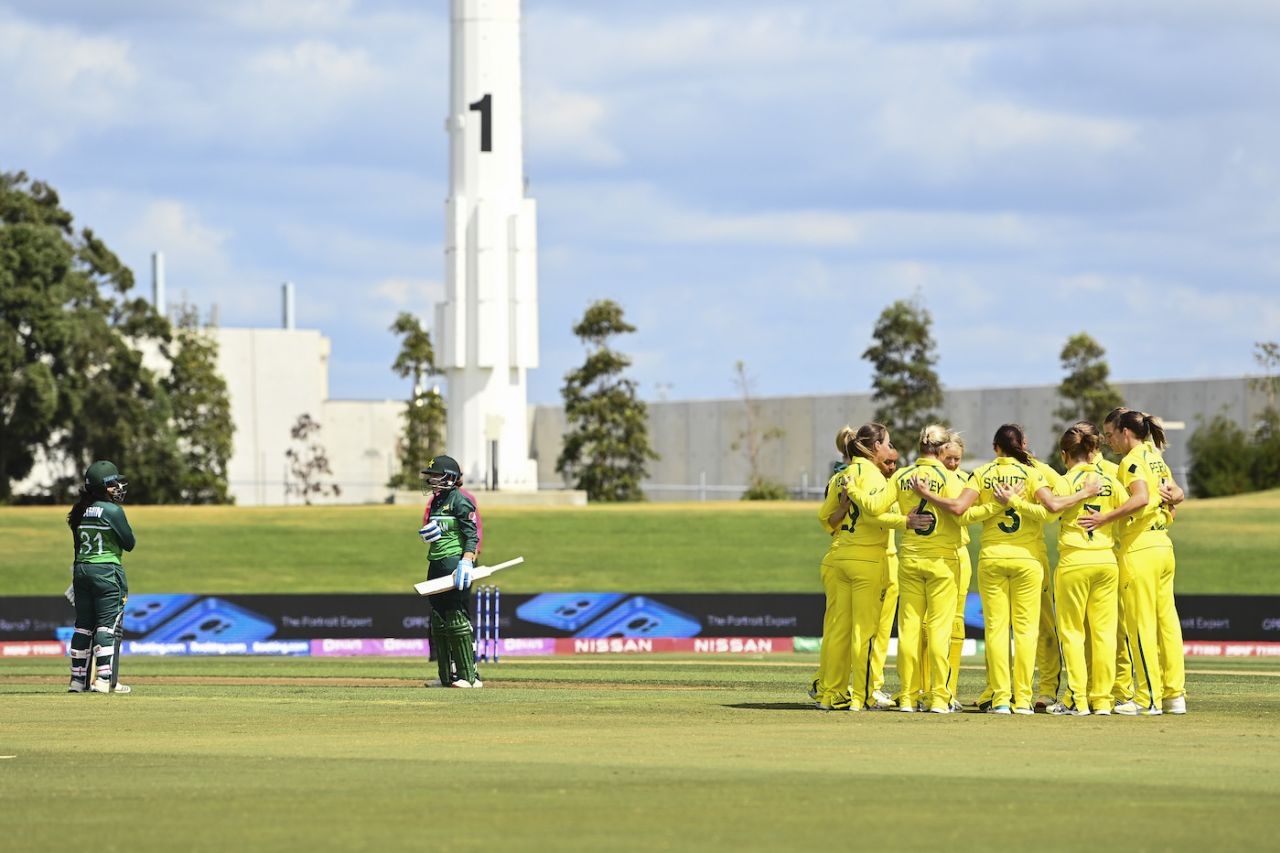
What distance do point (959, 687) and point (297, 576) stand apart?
31490 millimetres

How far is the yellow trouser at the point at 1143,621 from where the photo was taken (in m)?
15.0

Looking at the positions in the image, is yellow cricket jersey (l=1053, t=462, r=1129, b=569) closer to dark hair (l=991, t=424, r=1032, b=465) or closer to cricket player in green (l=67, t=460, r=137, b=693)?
dark hair (l=991, t=424, r=1032, b=465)

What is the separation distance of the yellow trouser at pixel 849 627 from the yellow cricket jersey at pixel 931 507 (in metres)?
0.35

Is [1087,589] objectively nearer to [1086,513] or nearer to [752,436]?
[1086,513]

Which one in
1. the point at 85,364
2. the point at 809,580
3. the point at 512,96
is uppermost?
the point at 512,96

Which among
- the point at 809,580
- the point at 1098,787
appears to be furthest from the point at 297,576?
the point at 1098,787

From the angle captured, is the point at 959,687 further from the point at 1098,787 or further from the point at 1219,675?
the point at 1098,787

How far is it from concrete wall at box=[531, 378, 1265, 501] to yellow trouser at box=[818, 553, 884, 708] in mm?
52386

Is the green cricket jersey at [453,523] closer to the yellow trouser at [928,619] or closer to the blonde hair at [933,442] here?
the yellow trouser at [928,619]

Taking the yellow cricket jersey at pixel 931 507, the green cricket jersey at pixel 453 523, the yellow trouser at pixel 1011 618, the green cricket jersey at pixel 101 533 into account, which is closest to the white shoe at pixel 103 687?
the green cricket jersey at pixel 101 533

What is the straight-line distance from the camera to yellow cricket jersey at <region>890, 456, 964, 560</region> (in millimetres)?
14812

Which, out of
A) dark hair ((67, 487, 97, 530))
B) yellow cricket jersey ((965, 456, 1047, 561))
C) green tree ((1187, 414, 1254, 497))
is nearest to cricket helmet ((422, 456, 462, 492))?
dark hair ((67, 487, 97, 530))

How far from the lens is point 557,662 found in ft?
89.2

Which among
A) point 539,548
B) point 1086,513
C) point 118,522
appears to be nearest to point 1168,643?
point 1086,513
